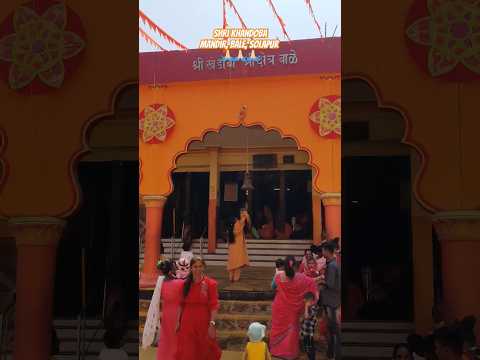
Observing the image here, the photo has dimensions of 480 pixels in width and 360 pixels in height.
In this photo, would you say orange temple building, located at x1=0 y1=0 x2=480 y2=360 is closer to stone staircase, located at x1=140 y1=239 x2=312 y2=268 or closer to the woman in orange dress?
stone staircase, located at x1=140 y1=239 x2=312 y2=268

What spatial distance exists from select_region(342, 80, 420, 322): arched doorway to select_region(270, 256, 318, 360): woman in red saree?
2.64ft

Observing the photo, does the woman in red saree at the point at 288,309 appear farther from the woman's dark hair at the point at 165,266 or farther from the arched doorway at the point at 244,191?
the woman's dark hair at the point at 165,266

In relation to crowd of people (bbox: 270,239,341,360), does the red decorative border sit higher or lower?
higher

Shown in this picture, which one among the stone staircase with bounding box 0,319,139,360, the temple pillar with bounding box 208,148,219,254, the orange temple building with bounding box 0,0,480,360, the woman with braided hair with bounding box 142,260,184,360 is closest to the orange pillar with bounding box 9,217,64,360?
the orange temple building with bounding box 0,0,480,360

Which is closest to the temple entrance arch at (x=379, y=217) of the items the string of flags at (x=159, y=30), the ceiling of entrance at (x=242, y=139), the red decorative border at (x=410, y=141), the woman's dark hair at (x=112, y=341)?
the ceiling of entrance at (x=242, y=139)

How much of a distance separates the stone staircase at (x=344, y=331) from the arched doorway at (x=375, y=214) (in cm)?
35

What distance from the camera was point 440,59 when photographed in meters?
4.93

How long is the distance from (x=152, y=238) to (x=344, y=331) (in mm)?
2668

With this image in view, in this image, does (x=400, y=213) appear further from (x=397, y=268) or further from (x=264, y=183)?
(x=264, y=183)

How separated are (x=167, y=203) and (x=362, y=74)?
406 cm

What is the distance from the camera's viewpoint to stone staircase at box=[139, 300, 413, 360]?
253 inches

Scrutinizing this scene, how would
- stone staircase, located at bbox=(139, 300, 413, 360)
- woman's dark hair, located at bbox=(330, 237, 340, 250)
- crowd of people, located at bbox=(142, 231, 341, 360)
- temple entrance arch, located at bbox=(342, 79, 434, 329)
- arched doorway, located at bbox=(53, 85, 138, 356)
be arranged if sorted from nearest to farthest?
stone staircase, located at bbox=(139, 300, 413, 360) < temple entrance arch, located at bbox=(342, 79, 434, 329) < arched doorway, located at bbox=(53, 85, 138, 356) < crowd of people, located at bbox=(142, 231, 341, 360) < woman's dark hair, located at bbox=(330, 237, 340, 250)

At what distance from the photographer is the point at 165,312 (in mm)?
8211

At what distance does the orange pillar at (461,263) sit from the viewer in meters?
4.87
